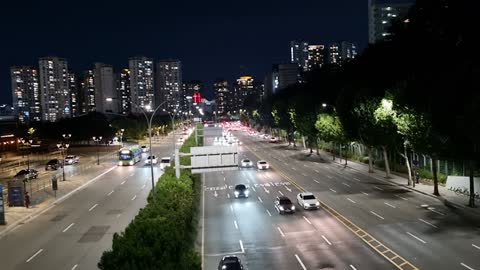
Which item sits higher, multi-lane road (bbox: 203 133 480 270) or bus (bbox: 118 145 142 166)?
bus (bbox: 118 145 142 166)

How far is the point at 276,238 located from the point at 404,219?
1001cm

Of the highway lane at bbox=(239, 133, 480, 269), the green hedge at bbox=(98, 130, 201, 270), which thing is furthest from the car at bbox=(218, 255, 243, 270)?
the highway lane at bbox=(239, 133, 480, 269)

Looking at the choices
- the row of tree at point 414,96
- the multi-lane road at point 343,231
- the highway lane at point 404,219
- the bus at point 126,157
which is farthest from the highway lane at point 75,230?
the row of tree at point 414,96

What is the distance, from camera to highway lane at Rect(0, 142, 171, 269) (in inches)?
1184

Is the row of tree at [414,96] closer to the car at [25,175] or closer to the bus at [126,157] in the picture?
the bus at [126,157]

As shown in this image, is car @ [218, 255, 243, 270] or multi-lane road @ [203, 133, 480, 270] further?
multi-lane road @ [203, 133, 480, 270]

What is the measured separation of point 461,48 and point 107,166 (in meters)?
54.5

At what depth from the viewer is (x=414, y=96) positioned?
46.7 m

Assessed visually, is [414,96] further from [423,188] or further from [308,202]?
[308,202]

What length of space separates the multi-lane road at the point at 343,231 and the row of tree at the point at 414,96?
533 cm

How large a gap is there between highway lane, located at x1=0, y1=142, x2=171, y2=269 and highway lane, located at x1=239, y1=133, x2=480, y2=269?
1662 cm

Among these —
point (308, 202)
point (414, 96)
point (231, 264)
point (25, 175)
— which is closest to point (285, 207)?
point (308, 202)

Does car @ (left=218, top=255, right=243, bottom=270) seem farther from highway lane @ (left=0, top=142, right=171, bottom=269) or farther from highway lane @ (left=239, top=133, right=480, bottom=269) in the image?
highway lane @ (left=239, top=133, right=480, bottom=269)

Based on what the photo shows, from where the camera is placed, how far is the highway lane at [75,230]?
30.1 metres
